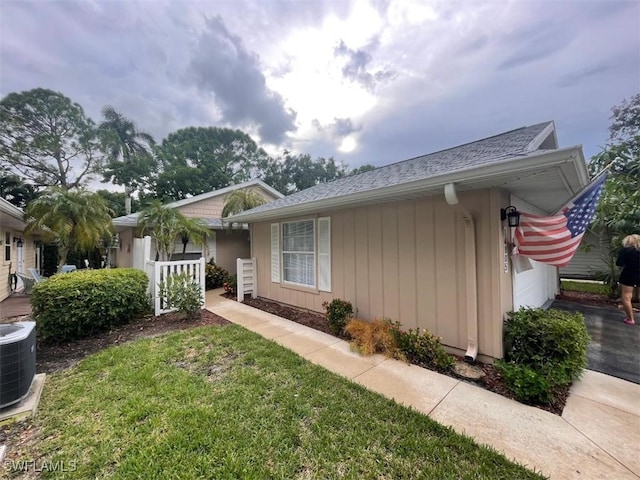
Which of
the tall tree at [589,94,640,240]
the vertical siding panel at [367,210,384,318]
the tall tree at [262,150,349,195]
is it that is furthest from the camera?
the tall tree at [262,150,349,195]

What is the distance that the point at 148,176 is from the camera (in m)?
24.5

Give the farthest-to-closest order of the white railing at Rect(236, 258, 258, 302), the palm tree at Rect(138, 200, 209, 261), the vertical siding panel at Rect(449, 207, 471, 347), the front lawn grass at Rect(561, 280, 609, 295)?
the front lawn grass at Rect(561, 280, 609, 295) → the palm tree at Rect(138, 200, 209, 261) → the white railing at Rect(236, 258, 258, 302) → the vertical siding panel at Rect(449, 207, 471, 347)

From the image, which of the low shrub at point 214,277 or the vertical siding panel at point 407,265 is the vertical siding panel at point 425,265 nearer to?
the vertical siding panel at point 407,265

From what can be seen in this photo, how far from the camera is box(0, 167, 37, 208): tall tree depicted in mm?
18516

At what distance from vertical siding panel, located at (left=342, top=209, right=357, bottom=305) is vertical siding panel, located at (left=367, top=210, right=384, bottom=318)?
403mm

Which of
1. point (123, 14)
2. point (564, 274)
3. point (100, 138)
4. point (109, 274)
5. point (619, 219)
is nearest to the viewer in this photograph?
point (109, 274)

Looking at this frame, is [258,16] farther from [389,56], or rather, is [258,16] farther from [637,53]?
[637,53]

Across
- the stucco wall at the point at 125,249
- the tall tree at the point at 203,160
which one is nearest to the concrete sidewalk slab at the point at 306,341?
the stucco wall at the point at 125,249

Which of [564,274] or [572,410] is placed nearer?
[572,410]

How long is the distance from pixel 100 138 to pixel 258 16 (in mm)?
24019

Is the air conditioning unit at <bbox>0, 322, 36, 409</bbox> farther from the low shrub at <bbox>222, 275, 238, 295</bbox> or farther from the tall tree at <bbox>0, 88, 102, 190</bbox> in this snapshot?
the tall tree at <bbox>0, 88, 102, 190</bbox>

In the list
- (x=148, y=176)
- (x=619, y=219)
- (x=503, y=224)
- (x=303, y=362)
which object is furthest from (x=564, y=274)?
(x=148, y=176)

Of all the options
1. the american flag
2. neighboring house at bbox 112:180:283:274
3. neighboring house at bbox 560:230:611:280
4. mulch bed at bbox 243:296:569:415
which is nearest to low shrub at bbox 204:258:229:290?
neighboring house at bbox 112:180:283:274

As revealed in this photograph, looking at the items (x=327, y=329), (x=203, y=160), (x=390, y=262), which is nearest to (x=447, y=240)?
(x=390, y=262)
